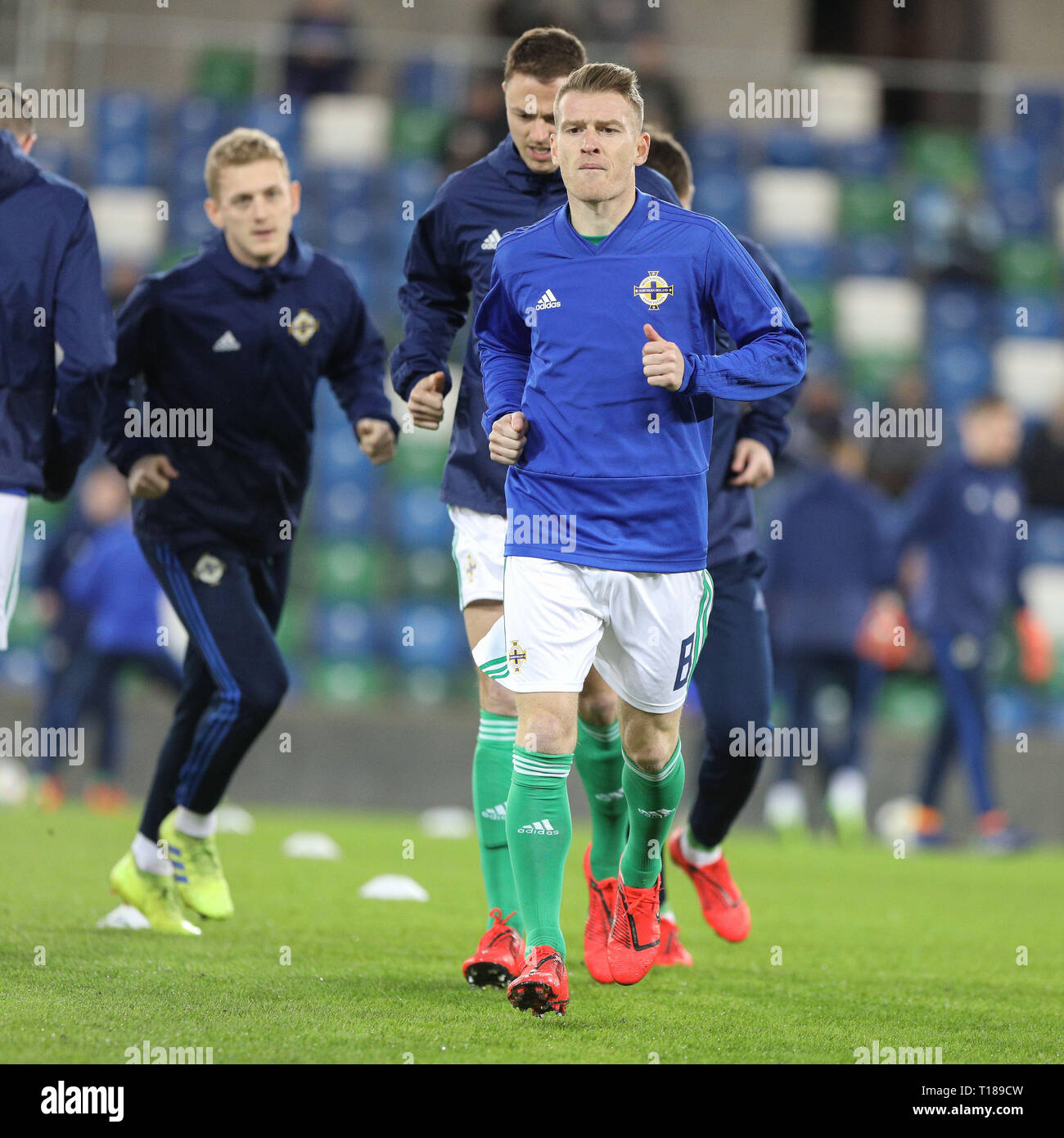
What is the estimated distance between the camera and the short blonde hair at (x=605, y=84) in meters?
4.27

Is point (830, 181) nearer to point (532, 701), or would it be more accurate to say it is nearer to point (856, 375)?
point (856, 375)

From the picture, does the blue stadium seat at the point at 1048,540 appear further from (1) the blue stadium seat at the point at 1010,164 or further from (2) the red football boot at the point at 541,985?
(2) the red football boot at the point at 541,985

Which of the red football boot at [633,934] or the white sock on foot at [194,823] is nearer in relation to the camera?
the red football boot at [633,934]

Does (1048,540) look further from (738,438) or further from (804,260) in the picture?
(738,438)

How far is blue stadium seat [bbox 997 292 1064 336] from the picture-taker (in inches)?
604

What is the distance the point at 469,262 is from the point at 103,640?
21.4 ft

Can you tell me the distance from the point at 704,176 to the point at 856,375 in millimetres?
2371

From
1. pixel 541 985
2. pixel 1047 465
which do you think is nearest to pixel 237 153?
pixel 541 985

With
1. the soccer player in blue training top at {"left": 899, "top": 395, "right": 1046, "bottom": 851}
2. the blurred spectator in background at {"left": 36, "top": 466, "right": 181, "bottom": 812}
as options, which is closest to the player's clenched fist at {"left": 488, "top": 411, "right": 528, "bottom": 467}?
the soccer player in blue training top at {"left": 899, "top": 395, "right": 1046, "bottom": 851}

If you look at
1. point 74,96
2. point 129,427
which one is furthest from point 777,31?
point 129,427

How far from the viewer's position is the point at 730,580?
5.49 metres

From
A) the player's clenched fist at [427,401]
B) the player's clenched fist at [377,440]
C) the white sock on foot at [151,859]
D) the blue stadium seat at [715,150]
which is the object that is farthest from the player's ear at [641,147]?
the blue stadium seat at [715,150]

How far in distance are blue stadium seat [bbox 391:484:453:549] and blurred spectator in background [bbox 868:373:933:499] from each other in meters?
3.32

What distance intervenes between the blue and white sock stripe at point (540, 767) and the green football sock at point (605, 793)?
2.60 ft
